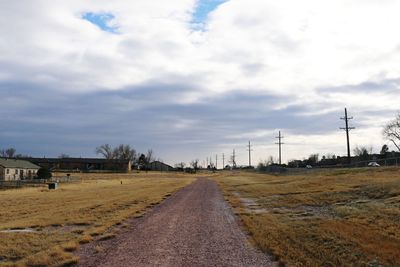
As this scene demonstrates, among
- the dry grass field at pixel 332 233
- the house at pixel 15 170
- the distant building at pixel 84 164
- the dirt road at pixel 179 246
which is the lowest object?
the dirt road at pixel 179 246

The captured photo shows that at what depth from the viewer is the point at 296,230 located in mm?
14453

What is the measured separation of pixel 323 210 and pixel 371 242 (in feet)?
31.0

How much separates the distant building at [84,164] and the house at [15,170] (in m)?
58.2

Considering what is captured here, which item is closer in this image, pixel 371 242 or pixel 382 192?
pixel 371 242

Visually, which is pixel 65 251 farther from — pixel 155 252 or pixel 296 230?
pixel 296 230

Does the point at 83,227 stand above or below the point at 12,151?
below

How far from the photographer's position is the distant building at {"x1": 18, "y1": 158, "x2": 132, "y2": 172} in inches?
6555

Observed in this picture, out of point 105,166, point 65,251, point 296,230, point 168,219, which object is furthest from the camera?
point 105,166

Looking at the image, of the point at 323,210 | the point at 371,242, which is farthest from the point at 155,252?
the point at 323,210

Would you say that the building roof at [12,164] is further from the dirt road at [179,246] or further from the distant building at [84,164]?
the dirt road at [179,246]

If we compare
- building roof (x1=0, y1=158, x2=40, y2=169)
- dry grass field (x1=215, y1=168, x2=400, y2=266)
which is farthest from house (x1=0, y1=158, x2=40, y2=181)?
dry grass field (x1=215, y1=168, x2=400, y2=266)

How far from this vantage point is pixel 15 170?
319 feet

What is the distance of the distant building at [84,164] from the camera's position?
166m

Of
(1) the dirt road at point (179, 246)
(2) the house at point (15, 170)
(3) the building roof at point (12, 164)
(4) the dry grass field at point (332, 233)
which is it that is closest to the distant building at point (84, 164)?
(3) the building roof at point (12, 164)
